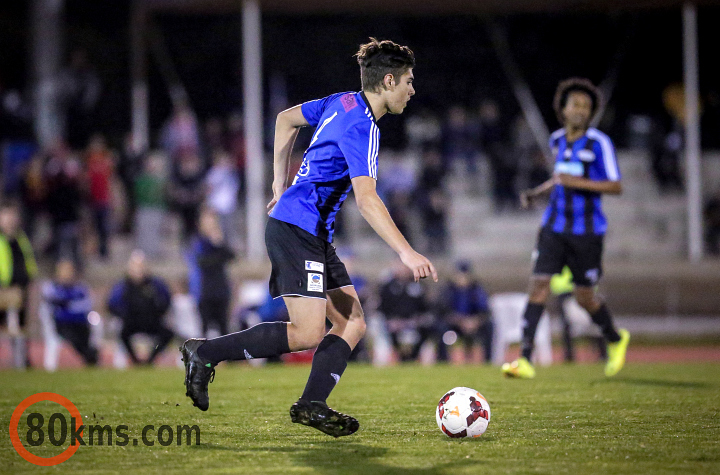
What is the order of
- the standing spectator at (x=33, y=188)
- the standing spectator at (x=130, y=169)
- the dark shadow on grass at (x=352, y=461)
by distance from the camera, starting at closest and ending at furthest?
1. the dark shadow on grass at (x=352, y=461)
2. the standing spectator at (x=33, y=188)
3. the standing spectator at (x=130, y=169)

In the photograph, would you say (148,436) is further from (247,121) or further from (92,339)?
(247,121)

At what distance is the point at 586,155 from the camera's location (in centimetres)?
802

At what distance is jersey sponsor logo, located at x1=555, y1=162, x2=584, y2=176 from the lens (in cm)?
803

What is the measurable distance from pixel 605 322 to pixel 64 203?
9976 millimetres

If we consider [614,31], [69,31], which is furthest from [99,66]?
[614,31]

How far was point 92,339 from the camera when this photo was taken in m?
12.6

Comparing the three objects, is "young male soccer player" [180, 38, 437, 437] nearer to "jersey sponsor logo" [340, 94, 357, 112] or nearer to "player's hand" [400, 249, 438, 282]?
"jersey sponsor logo" [340, 94, 357, 112]

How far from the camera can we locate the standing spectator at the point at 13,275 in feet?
38.9

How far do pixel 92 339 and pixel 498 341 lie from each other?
611cm

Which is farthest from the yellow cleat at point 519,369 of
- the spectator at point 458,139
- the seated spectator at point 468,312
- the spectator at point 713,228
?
the spectator at point 713,228

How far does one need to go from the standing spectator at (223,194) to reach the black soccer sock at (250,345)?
10.7 metres

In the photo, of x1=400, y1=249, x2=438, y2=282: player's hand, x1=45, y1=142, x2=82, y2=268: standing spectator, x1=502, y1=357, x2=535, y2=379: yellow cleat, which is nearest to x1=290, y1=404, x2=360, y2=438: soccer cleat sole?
x1=400, y1=249, x2=438, y2=282: player's hand

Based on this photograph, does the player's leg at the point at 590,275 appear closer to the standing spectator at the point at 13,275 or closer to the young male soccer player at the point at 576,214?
the young male soccer player at the point at 576,214

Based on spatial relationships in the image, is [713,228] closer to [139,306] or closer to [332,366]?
[139,306]
